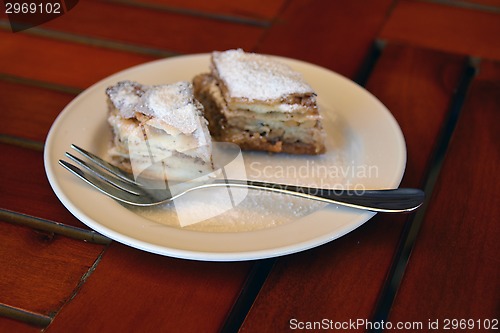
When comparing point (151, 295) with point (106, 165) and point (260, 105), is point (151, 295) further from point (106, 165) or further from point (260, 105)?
point (260, 105)

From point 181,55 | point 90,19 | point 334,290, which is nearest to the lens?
point 334,290

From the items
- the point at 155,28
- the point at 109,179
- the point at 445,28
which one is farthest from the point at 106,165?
the point at 445,28

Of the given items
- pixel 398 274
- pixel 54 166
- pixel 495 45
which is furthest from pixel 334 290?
pixel 495 45

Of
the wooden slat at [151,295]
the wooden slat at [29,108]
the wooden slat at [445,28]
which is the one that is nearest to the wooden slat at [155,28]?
the wooden slat at [29,108]

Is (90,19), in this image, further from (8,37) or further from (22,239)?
(22,239)

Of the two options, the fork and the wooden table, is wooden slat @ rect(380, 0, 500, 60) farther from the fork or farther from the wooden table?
the fork
